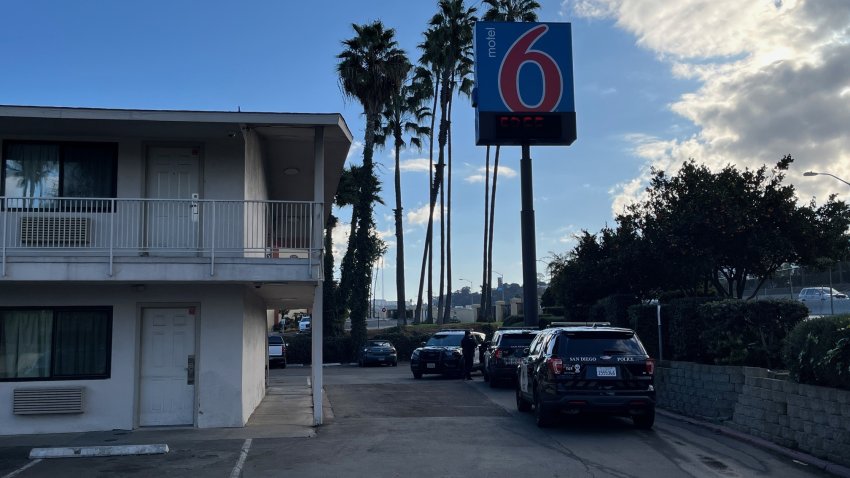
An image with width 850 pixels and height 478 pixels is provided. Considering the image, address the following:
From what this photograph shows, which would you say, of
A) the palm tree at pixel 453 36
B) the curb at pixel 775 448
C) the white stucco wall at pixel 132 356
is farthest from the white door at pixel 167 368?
the palm tree at pixel 453 36

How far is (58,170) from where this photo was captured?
564 inches

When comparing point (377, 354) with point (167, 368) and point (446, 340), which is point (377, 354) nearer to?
point (446, 340)

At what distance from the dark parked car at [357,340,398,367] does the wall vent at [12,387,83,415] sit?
2222cm

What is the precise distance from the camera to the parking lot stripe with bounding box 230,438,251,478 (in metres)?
10.1

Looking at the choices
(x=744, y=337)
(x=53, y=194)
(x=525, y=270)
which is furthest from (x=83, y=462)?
(x=525, y=270)

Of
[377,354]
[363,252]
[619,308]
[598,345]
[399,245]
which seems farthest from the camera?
[399,245]

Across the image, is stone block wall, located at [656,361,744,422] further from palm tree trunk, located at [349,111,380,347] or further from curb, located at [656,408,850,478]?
palm tree trunk, located at [349,111,380,347]

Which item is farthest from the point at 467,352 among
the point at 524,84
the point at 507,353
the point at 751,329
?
the point at 751,329

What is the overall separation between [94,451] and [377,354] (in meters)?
24.4

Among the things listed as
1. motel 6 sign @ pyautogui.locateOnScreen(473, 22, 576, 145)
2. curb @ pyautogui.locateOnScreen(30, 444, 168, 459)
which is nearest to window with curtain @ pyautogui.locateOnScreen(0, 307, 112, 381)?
curb @ pyautogui.locateOnScreen(30, 444, 168, 459)

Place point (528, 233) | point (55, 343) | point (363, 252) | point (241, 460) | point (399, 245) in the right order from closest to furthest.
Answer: point (241, 460) < point (55, 343) < point (528, 233) < point (363, 252) < point (399, 245)

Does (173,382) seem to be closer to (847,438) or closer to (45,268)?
(45,268)

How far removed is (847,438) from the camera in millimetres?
9781

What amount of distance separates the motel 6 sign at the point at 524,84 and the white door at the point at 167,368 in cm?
1234
